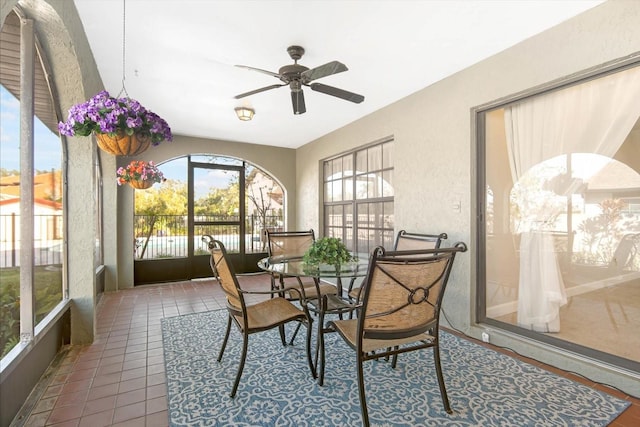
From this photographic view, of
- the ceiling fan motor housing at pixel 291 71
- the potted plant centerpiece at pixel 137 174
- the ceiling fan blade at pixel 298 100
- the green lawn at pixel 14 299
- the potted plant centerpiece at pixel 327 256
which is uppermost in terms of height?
the ceiling fan motor housing at pixel 291 71

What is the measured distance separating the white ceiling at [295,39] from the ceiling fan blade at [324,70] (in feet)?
1.12

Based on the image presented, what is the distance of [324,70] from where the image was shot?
7.50ft

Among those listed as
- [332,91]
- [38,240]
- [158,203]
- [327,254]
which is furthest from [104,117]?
[158,203]

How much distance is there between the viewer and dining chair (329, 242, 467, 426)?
5.28 feet

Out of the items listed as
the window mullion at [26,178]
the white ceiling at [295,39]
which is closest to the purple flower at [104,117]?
the window mullion at [26,178]

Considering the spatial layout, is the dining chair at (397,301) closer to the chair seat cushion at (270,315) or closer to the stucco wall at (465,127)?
the chair seat cushion at (270,315)

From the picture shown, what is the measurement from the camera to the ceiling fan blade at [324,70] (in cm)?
219

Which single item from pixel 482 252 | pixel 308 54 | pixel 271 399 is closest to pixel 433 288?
pixel 271 399

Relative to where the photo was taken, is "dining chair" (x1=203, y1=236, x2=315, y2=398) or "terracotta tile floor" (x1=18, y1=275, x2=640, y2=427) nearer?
"terracotta tile floor" (x1=18, y1=275, x2=640, y2=427)

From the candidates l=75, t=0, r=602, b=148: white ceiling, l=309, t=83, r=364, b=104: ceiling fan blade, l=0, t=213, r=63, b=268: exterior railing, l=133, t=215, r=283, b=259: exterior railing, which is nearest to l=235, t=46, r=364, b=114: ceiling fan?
l=309, t=83, r=364, b=104: ceiling fan blade

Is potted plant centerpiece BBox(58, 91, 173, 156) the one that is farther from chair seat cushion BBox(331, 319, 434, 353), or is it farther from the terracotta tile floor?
chair seat cushion BBox(331, 319, 434, 353)

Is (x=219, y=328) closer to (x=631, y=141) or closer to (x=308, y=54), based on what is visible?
(x=308, y=54)

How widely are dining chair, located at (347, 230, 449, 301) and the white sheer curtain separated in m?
0.70

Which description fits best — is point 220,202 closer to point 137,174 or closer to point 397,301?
point 137,174
